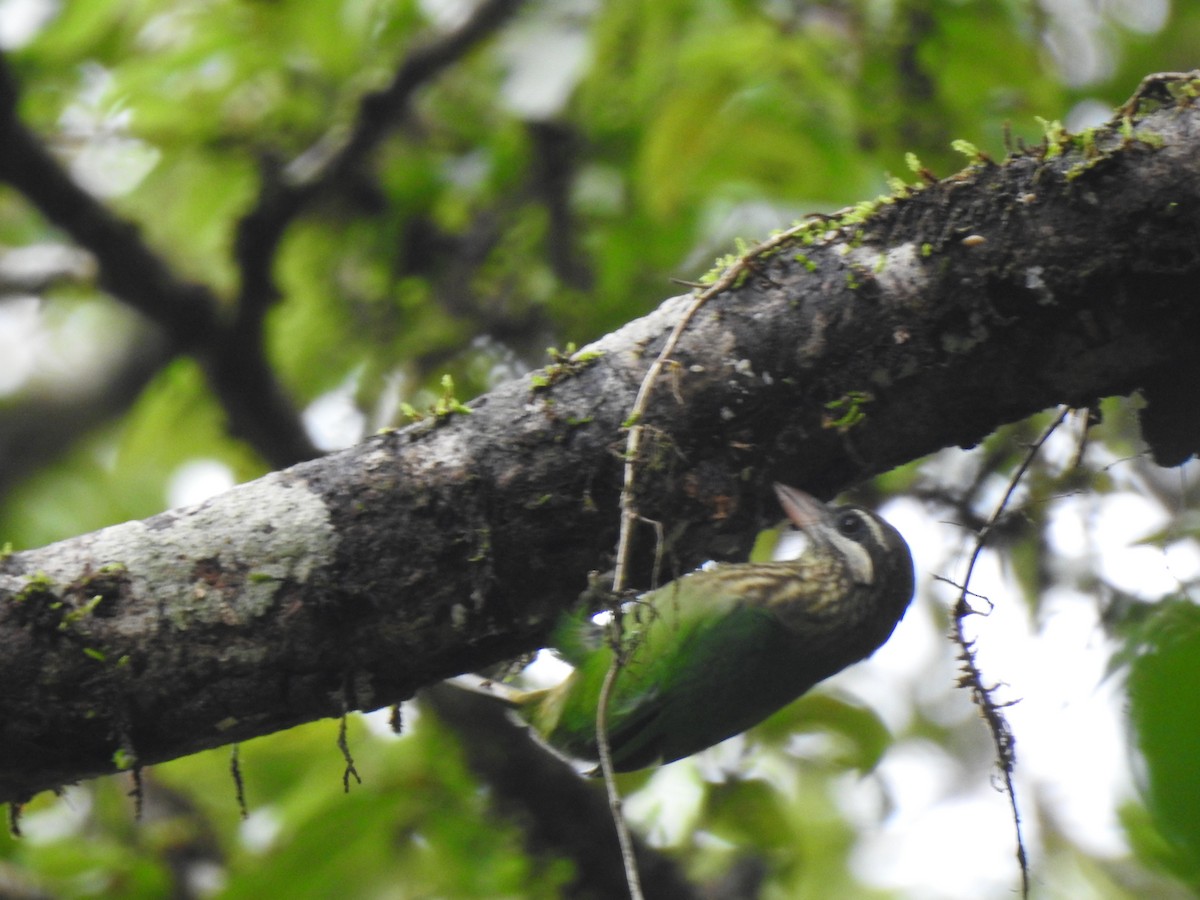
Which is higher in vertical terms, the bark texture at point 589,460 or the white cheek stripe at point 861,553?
the bark texture at point 589,460

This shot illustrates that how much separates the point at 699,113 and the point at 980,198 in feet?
4.32

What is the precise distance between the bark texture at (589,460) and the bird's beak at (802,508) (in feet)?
0.21

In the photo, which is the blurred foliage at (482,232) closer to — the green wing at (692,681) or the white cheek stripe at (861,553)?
the white cheek stripe at (861,553)

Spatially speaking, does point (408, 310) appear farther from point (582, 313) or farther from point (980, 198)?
point (980, 198)

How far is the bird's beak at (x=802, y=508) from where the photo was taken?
6.79 feet

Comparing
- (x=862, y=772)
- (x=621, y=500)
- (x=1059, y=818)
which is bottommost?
(x=1059, y=818)

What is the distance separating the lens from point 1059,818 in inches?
202

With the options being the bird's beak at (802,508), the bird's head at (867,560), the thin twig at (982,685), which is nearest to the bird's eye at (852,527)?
the bird's head at (867,560)

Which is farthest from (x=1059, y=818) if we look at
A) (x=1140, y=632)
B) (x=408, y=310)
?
(x=1140, y=632)

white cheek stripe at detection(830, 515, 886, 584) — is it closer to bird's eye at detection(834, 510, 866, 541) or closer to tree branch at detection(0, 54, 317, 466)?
bird's eye at detection(834, 510, 866, 541)

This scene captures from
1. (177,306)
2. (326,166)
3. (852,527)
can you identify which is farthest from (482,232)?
(852,527)

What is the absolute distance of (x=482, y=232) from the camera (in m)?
4.59

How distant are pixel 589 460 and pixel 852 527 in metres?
0.94

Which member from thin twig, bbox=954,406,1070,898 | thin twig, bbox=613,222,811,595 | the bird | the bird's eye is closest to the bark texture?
thin twig, bbox=613,222,811,595
